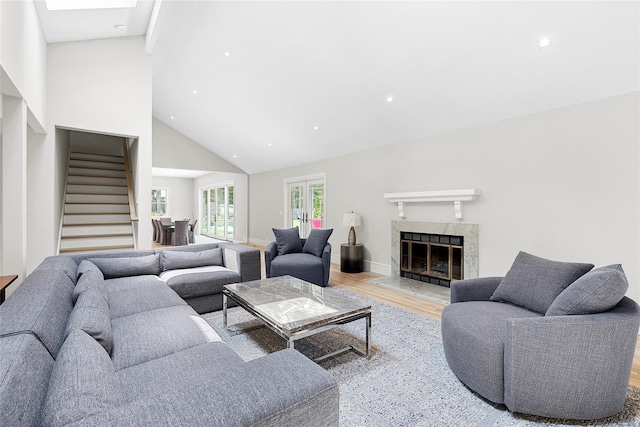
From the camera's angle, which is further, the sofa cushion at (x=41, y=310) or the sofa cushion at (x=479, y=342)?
the sofa cushion at (x=479, y=342)

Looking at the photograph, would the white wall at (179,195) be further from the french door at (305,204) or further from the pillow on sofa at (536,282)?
the pillow on sofa at (536,282)

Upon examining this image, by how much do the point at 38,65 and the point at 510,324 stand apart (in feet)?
16.2

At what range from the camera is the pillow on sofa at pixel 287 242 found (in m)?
4.60

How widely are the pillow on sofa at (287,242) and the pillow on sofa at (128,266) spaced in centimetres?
171

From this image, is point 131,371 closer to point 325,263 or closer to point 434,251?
point 325,263

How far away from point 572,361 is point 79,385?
2.19 metres

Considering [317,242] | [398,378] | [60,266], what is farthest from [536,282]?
[60,266]

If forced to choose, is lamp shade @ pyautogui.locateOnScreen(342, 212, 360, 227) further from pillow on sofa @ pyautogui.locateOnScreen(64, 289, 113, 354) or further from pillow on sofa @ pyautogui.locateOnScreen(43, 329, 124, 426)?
pillow on sofa @ pyautogui.locateOnScreen(43, 329, 124, 426)

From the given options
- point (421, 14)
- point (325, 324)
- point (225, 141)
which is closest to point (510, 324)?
point (325, 324)

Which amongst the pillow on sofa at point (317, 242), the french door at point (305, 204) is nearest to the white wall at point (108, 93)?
the pillow on sofa at point (317, 242)

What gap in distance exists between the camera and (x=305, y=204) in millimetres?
7355

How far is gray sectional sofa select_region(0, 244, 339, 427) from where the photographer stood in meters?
0.80

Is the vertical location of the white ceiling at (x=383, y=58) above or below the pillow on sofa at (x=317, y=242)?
above

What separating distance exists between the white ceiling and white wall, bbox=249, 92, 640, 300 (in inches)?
8.8
